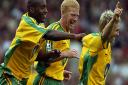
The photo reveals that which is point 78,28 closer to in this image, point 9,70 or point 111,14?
point 111,14

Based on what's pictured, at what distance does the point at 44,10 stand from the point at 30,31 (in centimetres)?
43

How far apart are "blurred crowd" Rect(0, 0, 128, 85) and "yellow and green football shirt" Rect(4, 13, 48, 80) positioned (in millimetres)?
5618

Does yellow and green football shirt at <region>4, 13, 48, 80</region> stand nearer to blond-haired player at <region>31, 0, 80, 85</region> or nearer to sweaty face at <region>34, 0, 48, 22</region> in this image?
sweaty face at <region>34, 0, 48, 22</region>

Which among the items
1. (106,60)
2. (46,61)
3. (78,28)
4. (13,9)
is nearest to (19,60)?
(46,61)

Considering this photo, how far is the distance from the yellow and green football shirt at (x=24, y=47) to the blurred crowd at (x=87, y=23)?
221 inches

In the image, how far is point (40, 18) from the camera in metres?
9.35

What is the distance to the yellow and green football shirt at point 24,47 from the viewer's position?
29.8 feet

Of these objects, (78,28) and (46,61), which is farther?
(78,28)

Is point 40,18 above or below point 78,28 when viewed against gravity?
above

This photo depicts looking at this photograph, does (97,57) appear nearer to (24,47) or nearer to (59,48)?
(59,48)

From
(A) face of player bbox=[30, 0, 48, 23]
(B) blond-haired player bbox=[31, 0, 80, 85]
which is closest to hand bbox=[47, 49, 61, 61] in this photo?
(B) blond-haired player bbox=[31, 0, 80, 85]

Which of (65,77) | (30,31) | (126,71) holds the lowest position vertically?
(126,71)

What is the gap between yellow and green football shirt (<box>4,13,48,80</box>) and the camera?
9.09 metres

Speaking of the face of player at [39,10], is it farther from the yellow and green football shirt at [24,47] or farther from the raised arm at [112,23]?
the raised arm at [112,23]
